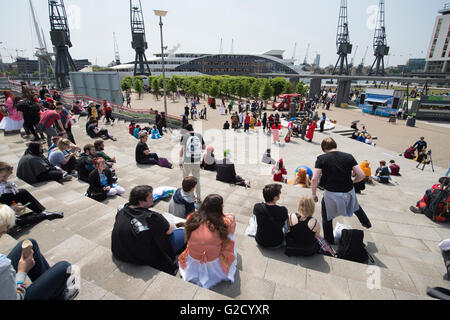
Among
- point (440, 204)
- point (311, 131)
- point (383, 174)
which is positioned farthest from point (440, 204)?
point (311, 131)

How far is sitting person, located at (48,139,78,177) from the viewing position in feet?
20.2

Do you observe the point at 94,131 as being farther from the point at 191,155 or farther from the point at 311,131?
the point at 311,131

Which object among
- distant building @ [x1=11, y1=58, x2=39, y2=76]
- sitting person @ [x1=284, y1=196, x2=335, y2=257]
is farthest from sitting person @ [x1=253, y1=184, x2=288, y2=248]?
distant building @ [x1=11, y1=58, x2=39, y2=76]

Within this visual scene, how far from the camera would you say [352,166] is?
12.5ft

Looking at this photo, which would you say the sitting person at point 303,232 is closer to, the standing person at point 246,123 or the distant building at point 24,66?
the standing person at point 246,123

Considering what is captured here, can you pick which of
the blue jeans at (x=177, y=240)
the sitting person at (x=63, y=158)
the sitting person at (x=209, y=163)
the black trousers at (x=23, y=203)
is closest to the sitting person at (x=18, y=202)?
the black trousers at (x=23, y=203)

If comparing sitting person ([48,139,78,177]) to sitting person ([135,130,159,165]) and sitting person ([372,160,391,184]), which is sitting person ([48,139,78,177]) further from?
Answer: sitting person ([372,160,391,184])

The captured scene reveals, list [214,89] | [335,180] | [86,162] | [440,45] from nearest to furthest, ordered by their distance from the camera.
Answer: [335,180] < [86,162] < [214,89] < [440,45]

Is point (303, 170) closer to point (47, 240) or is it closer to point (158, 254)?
point (158, 254)

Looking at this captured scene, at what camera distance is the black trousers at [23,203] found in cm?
359

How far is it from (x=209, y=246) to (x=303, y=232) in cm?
153

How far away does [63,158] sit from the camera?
622 cm

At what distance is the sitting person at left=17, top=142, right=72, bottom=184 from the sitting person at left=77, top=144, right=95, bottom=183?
60cm
